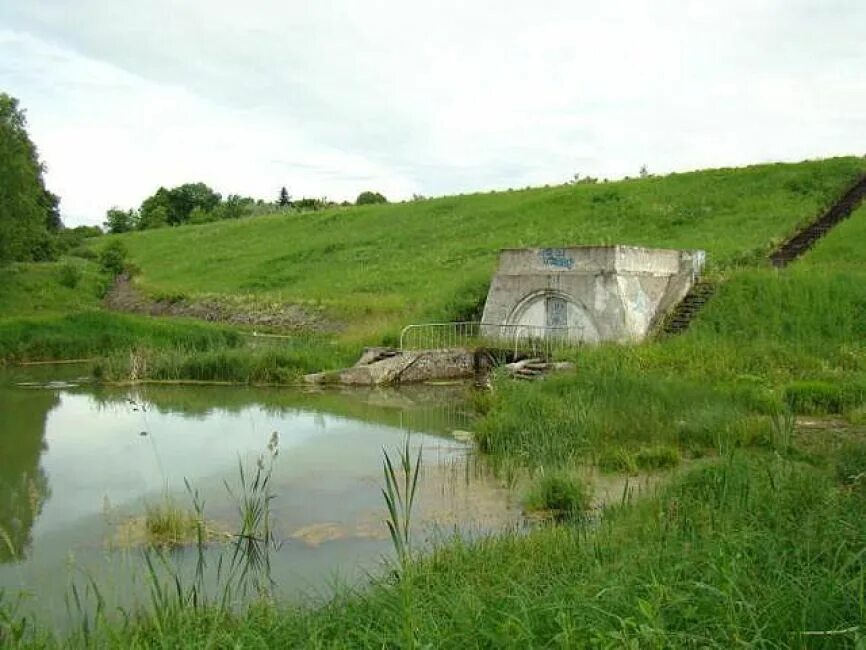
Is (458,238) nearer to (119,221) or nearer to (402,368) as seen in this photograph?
(402,368)

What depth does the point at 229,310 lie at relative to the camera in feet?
137

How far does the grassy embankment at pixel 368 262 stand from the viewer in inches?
1069

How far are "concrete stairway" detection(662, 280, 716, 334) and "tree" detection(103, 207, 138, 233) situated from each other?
87.3 metres

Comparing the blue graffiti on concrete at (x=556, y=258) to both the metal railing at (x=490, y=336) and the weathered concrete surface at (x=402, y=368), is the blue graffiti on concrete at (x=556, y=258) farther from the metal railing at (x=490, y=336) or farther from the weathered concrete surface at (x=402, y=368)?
the weathered concrete surface at (x=402, y=368)

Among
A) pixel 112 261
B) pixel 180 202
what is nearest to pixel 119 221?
pixel 180 202

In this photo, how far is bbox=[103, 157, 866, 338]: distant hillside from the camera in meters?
33.6

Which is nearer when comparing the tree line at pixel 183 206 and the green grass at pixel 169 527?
the green grass at pixel 169 527

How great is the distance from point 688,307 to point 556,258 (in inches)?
154

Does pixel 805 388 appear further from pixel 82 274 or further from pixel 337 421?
pixel 82 274

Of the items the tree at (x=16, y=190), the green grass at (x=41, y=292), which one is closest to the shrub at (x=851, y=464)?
the green grass at (x=41, y=292)

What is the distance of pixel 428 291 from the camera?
3638cm

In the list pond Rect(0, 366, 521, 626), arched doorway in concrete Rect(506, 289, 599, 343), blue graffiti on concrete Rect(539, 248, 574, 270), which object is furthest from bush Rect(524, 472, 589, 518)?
blue graffiti on concrete Rect(539, 248, 574, 270)

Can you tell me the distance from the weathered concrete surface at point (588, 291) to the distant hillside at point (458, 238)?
2996 mm

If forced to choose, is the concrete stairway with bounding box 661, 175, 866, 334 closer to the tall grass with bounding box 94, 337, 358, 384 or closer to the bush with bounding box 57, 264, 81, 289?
the tall grass with bounding box 94, 337, 358, 384
